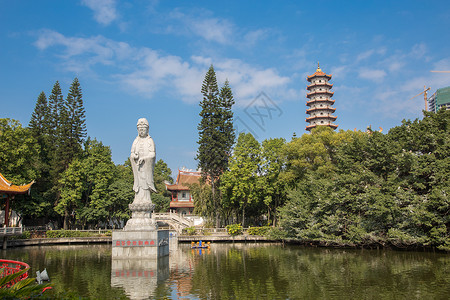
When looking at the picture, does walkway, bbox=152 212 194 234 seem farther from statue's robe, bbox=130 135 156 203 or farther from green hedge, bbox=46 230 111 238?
statue's robe, bbox=130 135 156 203

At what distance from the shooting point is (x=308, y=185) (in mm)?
25453

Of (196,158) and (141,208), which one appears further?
(196,158)

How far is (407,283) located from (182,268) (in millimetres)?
7973

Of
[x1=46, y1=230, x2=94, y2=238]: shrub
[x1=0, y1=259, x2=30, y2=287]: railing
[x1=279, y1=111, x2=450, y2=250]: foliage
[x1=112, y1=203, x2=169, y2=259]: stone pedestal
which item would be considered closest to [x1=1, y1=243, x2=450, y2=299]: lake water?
[x1=112, y1=203, x2=169, y2=259]: stone pedestal

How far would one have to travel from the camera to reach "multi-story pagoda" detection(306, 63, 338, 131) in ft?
165

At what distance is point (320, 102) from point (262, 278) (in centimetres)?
4233

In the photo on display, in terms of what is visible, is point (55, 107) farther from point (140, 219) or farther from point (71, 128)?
point (140, 219)

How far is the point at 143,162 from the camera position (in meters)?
16.2

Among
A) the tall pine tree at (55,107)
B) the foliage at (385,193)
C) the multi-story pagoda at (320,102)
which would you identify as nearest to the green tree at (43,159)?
the tall pine tree at (55,107)

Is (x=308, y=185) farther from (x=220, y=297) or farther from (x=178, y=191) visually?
(x=178, y=191)

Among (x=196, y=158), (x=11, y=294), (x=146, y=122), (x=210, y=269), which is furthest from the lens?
(x=196, y=158)

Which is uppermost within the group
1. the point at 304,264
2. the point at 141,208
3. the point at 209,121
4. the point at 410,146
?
the point at 209,121

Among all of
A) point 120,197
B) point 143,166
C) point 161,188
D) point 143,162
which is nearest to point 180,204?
point 161,188

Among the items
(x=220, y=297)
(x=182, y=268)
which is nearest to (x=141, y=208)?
(x=182, y=268)
